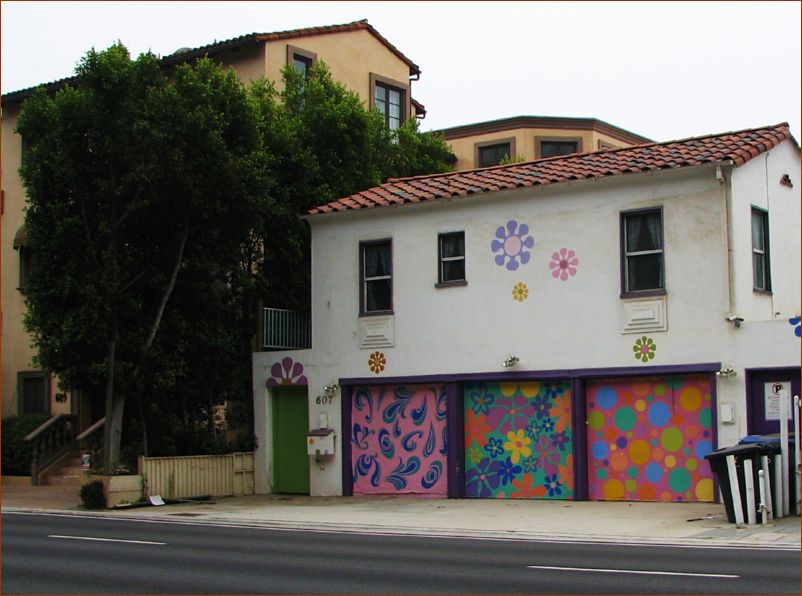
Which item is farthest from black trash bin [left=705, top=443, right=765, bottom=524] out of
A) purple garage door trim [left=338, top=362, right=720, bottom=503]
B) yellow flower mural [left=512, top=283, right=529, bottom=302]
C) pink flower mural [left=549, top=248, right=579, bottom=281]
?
yellow flower mural [left=512, top=283, right=529, bottom=302]

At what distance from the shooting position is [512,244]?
23.5 meters

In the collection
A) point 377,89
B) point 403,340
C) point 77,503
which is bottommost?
point 77,503

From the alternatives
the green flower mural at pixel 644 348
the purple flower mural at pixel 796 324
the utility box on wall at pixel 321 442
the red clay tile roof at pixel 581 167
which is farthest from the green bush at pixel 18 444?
the purple flower mural at pixel 796 324

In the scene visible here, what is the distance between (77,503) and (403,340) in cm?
755

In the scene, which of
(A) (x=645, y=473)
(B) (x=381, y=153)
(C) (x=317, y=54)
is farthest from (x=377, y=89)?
(A) (x=645, y=473)

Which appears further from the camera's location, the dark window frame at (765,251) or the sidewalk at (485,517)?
the dark window frame at (765,251)

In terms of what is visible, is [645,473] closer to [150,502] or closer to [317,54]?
[150,502]

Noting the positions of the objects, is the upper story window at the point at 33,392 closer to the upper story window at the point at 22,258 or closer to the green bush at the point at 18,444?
the green bush at the point at 18,444

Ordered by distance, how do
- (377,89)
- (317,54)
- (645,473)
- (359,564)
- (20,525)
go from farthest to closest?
(377,89) < (317,54) < (645,473) < (20,525) < (359,564)

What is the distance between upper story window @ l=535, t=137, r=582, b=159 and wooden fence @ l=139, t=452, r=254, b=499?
2507 centimetres

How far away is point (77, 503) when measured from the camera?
986 inches

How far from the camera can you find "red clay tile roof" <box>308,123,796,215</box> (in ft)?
71.4

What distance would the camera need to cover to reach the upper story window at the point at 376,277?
25.3 m

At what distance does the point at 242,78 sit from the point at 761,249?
51.1ft
